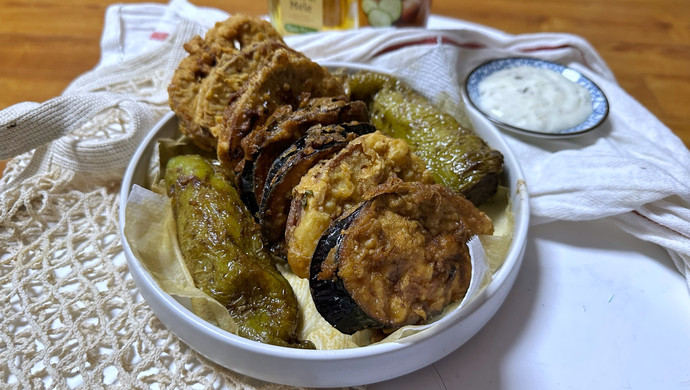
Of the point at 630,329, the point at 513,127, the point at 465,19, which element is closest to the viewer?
the point at 630,329

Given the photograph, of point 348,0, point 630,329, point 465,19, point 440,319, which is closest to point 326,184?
point 440,319

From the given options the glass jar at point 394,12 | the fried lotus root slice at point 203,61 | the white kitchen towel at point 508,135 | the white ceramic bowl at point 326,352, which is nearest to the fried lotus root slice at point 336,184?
the white ceramic bowl at point 326,352

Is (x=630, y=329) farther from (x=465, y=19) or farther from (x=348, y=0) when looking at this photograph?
(x=465, y=19)

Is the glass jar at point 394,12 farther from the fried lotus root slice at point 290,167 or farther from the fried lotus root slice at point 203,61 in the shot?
the fried lotus root slice at point 290,167

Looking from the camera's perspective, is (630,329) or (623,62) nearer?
(630,329)

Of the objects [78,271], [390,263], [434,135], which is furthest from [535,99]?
[78,271]

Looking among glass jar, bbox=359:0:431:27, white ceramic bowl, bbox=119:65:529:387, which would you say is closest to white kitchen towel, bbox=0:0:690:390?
white ceramic bowl, bbox=119:65:529:387

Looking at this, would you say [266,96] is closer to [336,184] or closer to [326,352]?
[336,184]
